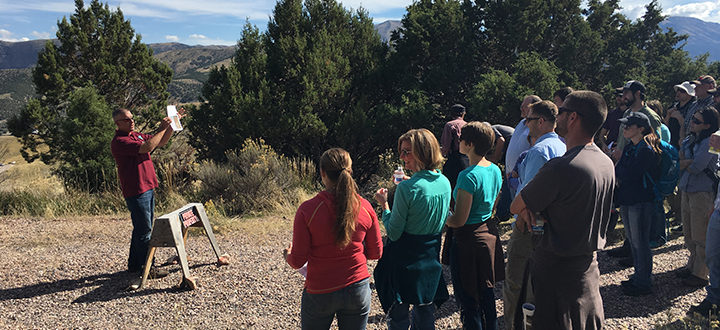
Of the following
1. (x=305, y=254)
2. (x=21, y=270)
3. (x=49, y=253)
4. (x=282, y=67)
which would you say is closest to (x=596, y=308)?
(x=305, y=254)

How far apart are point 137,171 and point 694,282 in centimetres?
578

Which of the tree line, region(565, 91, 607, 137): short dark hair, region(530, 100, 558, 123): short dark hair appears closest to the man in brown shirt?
region(565, 91, 607, 137): short dark hair

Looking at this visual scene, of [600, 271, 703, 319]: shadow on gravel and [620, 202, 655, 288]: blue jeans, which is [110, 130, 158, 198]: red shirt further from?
[620, 202, 655, 288]: blue jeans

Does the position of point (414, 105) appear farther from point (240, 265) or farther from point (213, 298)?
point (213, 298)

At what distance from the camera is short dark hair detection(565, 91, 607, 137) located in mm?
2186

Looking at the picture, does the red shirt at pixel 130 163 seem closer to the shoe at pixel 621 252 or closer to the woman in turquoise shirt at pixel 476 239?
the woman in turquoise shirt at pixel 476 239

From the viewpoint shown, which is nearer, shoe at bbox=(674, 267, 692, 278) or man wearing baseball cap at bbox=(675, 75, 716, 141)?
shoe at bbox=(674, 267, 692, 278)

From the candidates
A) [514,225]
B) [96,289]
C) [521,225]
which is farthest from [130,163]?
[521,225]

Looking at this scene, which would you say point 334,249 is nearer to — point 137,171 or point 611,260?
point 137,171

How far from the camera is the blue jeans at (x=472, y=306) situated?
9.83 feet

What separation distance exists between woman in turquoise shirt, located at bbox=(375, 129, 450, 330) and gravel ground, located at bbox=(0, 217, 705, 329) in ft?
3.13

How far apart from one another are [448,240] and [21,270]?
510 cm

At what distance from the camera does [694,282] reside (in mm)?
4145

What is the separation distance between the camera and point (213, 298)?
4.19m
